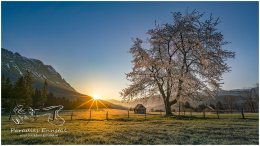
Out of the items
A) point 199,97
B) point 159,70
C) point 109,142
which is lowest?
point 109,142

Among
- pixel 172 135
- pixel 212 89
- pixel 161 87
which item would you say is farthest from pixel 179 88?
pixel 172 135

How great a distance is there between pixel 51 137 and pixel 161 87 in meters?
24.0

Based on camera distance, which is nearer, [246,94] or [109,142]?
[109,142]

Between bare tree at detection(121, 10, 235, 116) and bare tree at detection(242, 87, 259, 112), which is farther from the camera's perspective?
bare tree at detection(242, 87, 259, 112)

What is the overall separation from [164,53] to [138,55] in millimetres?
3699

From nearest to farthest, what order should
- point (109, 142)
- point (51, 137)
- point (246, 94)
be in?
point (109, 142)
point (51, 137)
point (246, 94)

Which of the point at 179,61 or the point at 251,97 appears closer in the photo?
the point at 179,61

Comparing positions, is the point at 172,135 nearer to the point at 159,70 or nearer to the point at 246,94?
the point at 159,70

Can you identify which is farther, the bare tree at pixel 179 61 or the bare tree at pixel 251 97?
the bare tree at pixel 251 97


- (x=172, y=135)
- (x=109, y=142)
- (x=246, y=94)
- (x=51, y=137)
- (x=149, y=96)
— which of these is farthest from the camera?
(x=246, y=94)

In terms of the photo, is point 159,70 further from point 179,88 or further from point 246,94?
point 246,94

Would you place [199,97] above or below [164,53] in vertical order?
below

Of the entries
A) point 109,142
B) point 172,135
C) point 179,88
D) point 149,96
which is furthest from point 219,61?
point 109,142

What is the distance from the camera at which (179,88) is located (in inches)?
1495
